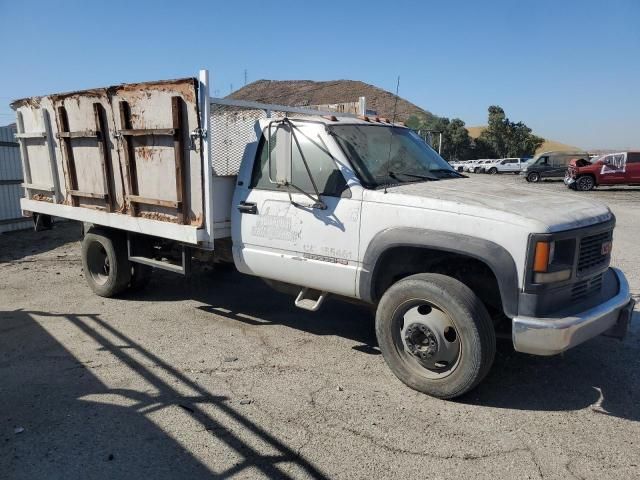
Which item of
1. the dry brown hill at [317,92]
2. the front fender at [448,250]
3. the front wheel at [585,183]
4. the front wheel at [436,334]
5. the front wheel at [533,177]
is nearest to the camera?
the front fender at [448,250]

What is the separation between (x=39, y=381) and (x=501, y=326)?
3743mm

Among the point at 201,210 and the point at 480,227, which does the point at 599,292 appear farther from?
the point at 201,210

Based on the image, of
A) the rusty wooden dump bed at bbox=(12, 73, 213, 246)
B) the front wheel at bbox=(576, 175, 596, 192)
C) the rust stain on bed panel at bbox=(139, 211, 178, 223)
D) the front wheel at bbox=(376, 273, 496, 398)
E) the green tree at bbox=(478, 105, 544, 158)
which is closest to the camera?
the front wheel at bbox=(376, 273, 496, 398)

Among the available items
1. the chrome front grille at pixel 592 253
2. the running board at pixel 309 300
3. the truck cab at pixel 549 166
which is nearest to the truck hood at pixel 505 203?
the chrome front grille at pixel 592 253

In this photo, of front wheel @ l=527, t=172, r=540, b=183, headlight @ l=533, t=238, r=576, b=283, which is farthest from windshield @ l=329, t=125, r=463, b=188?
front wheel @ l=527, t=172, r=540, b=183

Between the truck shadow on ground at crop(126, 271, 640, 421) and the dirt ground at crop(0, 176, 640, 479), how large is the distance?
0.06 feet

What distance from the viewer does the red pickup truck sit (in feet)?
75.7

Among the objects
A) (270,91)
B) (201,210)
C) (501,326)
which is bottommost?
(501,326)

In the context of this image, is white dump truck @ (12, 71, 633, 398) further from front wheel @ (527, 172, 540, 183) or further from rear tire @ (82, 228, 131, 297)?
front wheel @ (527, 172, 540, 183)

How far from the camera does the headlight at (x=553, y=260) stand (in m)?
3.27

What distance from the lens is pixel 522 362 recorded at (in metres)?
4.45

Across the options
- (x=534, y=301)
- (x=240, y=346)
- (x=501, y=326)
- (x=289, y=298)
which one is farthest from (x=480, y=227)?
(x=289, y=298)

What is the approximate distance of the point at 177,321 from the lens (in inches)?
219

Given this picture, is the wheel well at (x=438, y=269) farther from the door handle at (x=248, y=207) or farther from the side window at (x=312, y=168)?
the door handle at (x=248, y=207)
